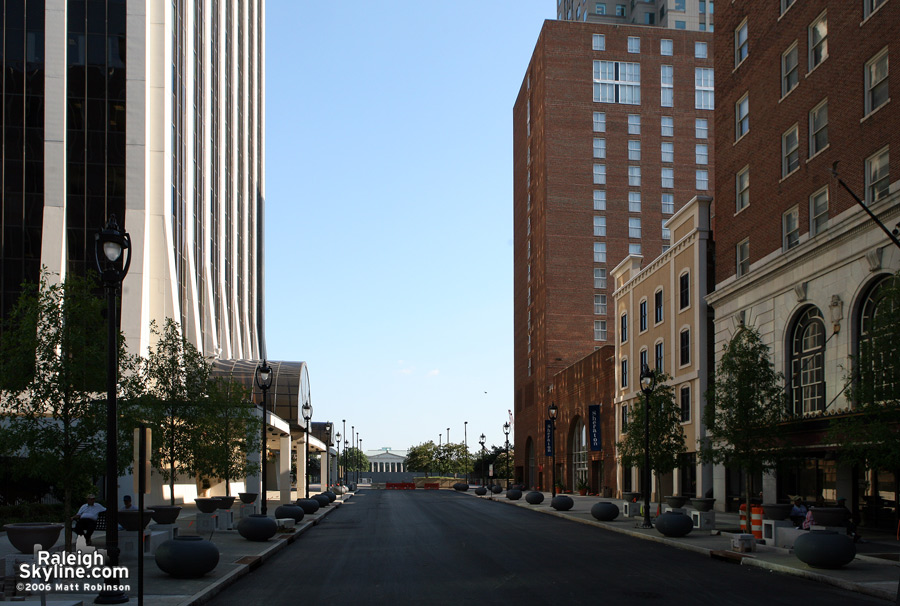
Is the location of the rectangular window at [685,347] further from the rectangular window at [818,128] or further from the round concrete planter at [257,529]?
the round concrete planter at [257,529]

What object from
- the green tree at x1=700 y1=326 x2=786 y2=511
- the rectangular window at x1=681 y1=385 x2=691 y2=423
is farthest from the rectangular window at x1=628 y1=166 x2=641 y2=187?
the green tree at x1=700 y1=326 x2=786 y2=511

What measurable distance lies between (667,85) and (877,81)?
6592 centimetres

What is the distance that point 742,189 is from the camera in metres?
41.8

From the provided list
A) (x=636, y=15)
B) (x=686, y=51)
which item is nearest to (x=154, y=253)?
(x=686, y=51)

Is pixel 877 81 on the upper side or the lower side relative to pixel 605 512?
upper

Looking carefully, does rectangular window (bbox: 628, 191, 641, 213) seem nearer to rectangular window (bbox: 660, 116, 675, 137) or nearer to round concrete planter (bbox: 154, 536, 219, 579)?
rectangular window (bbox: 660, 116, 675, 137)

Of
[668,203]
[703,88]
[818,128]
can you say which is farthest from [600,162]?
[818,128]

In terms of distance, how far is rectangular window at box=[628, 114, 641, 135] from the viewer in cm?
9300

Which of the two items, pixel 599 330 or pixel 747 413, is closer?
pixel 747 413

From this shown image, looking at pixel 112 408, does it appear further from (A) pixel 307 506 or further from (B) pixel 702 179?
(B) pixel 702 179

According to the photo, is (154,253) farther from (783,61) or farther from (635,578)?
(635,578)

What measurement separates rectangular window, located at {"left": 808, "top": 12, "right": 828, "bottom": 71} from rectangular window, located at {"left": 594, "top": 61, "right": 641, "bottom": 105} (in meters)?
58.6

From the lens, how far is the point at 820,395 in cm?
3350

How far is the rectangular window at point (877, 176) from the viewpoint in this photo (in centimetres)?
2967
